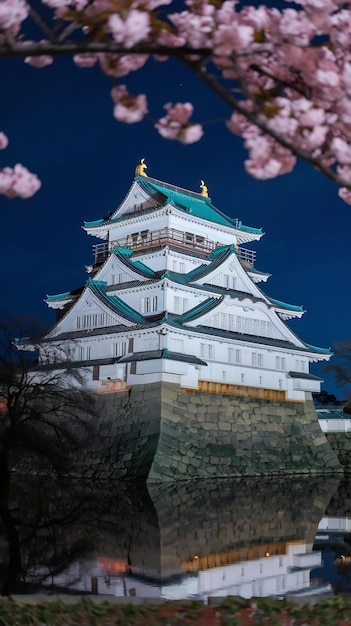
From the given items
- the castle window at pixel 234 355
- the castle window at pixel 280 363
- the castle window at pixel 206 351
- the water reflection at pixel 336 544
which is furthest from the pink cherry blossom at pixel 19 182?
the castle window at pixel 280 363

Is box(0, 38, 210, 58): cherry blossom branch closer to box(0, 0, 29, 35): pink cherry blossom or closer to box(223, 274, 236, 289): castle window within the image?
box(0, 0, 29, 35): pink cherry blossom

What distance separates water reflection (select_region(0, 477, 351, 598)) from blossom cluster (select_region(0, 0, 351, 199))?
19.7 ft

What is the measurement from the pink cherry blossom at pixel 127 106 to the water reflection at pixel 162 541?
6.03m

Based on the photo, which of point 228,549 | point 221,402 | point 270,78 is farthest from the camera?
point 221,402

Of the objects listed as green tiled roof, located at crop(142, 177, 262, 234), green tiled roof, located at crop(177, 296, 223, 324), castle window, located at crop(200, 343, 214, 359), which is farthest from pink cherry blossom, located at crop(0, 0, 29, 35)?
green tiled roof, located at crop(142, 177, 262, 234)

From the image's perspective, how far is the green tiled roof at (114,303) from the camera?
27.9 meters

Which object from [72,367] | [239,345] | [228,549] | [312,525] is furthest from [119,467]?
[228,549]

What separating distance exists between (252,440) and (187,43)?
2580 centimetres

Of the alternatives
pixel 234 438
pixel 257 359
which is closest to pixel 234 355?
pixel 257 359

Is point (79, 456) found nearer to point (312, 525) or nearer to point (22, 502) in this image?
point (22, 502)

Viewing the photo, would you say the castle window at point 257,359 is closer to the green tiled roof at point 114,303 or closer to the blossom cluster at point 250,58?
the green tiled roof at point 114,303

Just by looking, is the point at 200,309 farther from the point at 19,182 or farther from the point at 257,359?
the point at 19,182

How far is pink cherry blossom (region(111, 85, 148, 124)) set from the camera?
486 centimetres

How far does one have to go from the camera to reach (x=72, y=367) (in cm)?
2683
